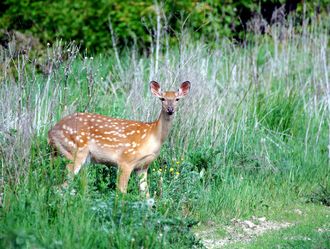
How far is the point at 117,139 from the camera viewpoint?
29.0 feet

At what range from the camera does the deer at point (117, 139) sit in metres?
8.64

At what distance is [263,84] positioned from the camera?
11914mm

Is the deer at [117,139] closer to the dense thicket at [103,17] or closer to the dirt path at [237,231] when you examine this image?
the dirt path at [237,231]

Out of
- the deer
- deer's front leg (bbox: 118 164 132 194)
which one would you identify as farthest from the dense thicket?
deer's front leg (bbox: 118 164 132 194)

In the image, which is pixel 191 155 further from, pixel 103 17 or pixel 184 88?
pixel 103 17

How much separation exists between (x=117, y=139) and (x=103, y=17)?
6809 mm

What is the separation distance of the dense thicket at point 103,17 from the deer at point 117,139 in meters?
6.00

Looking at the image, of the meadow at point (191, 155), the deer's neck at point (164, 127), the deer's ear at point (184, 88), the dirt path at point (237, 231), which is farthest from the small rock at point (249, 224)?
the deer's ear at point (184, 88)

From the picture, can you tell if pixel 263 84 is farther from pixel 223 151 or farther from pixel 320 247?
pixel 320 247

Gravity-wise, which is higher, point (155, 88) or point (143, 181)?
point (155, 88)

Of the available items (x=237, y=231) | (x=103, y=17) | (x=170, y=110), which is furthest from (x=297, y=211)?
(x=103, y=17)

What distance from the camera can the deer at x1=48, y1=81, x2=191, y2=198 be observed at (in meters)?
8.64

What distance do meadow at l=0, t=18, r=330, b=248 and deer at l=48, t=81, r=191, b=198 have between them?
0.60 ft

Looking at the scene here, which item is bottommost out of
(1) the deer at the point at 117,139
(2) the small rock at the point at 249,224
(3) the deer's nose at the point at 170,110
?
(2) the small rock at the point at 249,224
